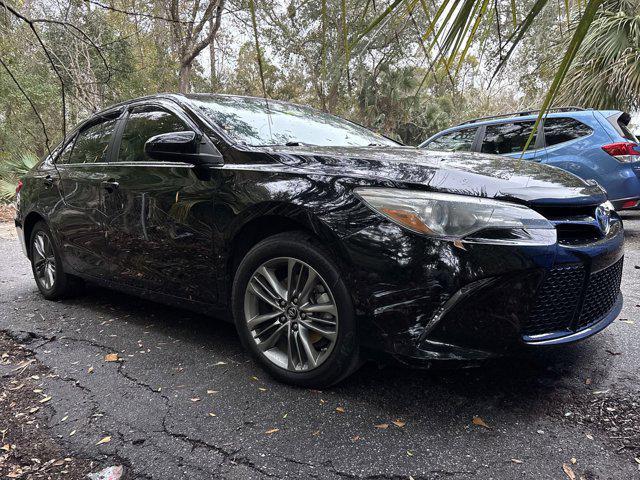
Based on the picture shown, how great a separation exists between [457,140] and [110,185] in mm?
5017

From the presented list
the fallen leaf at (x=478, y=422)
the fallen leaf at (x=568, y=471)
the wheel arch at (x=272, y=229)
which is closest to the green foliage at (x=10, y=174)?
the wheel arch at (x=272, y=229)

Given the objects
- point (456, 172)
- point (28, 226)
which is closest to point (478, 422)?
point (456, 172)

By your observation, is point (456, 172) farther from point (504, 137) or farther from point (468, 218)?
point (504, 137)

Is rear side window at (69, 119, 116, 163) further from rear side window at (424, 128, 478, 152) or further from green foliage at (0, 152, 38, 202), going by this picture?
green foliage at (0, 152, 38, 202)

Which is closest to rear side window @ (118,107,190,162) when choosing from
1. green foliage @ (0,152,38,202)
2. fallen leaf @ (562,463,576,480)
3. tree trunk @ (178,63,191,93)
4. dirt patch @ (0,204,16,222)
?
fallen leaf @ (562,463,576,480)

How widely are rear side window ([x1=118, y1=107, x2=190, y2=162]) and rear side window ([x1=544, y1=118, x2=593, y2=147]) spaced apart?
179 inches

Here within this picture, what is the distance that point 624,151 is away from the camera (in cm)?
539

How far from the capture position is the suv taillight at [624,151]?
17.7ft

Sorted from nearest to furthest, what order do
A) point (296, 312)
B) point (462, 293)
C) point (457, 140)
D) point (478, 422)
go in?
point (462, 293) < point (478, 422) < point (296, 312) < point (457, 140)

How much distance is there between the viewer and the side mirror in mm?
2559

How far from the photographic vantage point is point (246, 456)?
1778mm

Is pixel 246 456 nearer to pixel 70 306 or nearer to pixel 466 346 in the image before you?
pixel 466 346

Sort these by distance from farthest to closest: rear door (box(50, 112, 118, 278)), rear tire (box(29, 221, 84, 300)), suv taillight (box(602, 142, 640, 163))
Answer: suv taillight (box(602, 142, 640, 163))
rear tire (box(29, 221, 84, 300))
rear door (box(50, 112, 118, 278))

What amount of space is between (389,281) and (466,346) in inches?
15.9
